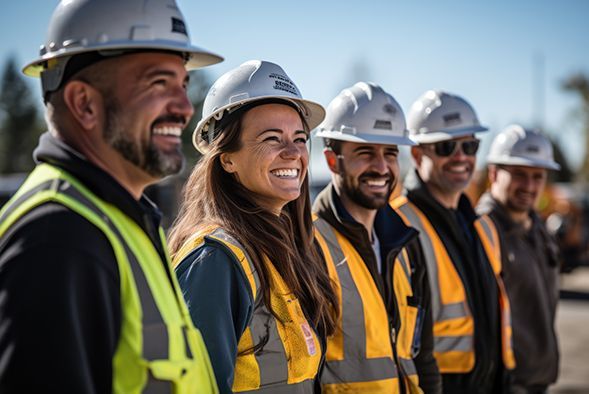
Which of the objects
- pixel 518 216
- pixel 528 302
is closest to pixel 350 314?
pixel 528 302

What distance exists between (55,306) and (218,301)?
832 millimetres

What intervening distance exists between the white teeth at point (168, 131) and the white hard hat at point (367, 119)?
2.00 meters

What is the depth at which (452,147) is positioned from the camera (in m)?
4.78

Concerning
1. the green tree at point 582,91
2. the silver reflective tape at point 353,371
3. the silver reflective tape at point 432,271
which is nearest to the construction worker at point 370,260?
the silver reflective tape at point 353,371

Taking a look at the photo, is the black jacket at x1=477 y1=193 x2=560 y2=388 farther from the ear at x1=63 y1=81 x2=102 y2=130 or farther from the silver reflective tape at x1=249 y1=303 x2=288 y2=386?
the ear at x1=63 y1=81 x2=102 y2=130

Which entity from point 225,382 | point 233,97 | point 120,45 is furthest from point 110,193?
point 233,97

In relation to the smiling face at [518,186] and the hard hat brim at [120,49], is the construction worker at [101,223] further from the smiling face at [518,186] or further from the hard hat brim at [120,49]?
the smiling face at [518,186]

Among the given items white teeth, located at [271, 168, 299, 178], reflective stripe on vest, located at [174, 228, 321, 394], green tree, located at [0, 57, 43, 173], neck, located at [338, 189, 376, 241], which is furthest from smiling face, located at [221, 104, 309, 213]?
green tree, located at [0, 57, 43, 173]

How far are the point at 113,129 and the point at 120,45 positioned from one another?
0.72 feet

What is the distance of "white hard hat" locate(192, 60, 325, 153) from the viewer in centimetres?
273

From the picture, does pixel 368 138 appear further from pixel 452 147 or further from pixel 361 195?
pixel 452 147

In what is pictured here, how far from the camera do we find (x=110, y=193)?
1598 mm

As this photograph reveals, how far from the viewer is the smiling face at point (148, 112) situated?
1.67 m

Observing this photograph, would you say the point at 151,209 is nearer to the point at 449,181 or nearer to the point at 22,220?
the point at 22,220
